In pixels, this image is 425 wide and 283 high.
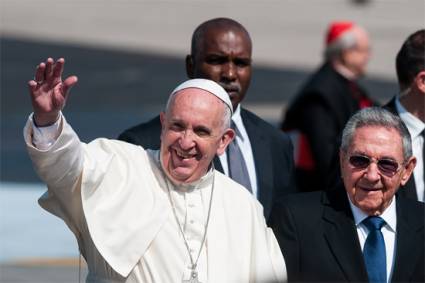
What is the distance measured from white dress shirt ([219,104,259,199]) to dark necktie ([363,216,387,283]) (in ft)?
2.76

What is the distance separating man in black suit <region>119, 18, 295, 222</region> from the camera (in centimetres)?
609

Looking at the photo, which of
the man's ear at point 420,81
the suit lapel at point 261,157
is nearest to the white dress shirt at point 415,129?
the man's ear at point 420,81

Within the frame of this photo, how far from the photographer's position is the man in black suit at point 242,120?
6.09 m

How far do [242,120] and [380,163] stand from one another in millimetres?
1174

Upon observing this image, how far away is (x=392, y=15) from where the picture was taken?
26266mm

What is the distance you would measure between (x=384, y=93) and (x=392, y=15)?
30.4ft

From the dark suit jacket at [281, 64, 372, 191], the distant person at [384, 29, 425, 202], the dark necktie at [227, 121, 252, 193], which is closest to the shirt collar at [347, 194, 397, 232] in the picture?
the dark necktie at [227, 121, 252, 193]

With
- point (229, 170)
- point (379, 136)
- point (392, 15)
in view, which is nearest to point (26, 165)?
A: point (229, 170)

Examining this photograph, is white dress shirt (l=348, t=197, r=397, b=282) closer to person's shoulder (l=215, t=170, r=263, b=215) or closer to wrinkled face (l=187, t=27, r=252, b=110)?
person's shoulder (l=215, t=170, r=263, b=215)

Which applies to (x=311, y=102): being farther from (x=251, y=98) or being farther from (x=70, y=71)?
(x=70, y=71)

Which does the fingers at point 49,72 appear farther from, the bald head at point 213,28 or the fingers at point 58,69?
the bald head at point 213,28

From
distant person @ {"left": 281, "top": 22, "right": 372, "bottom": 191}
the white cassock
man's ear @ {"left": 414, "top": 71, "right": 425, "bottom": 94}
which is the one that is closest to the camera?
the white cassock

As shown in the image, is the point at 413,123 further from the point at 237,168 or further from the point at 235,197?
the point at 235,197

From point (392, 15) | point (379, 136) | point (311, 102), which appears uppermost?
point (379, 136)
